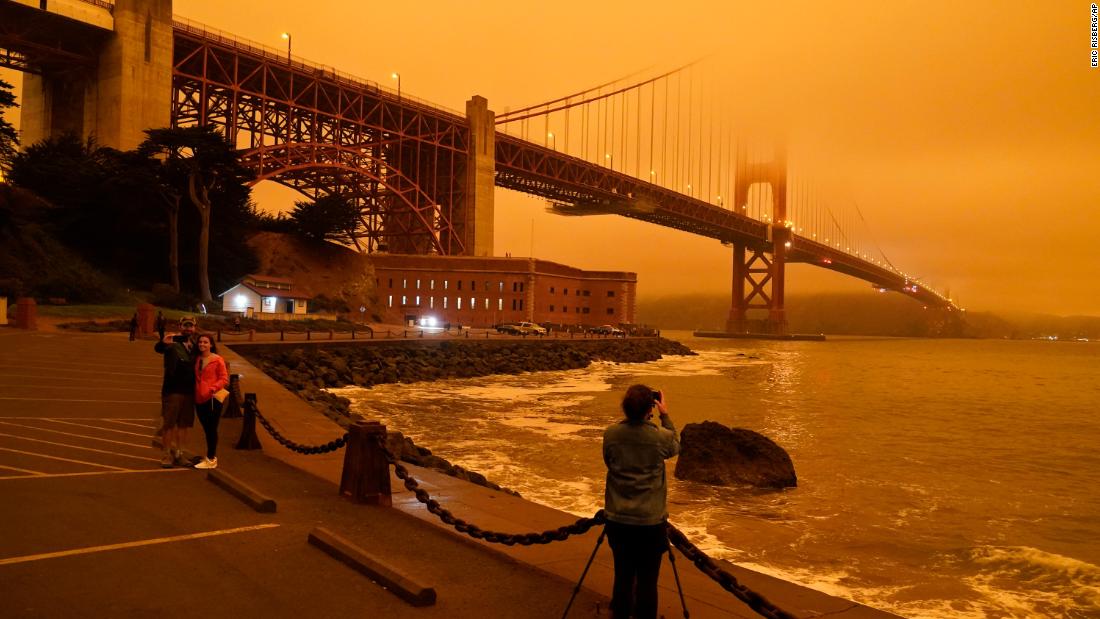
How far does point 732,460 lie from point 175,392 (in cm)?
950

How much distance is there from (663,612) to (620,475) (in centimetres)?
112

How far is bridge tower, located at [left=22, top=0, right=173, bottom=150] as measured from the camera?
4534 centimetres

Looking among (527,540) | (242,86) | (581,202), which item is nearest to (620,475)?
(527,540)

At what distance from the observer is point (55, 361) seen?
1877 centimetres

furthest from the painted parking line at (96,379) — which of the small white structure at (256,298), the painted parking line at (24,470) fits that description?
the small white structure at (256,298)

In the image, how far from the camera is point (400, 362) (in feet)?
117

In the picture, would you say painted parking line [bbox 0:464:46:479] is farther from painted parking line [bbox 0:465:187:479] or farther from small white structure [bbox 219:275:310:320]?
small white structure [bbox 219:275:310:320]

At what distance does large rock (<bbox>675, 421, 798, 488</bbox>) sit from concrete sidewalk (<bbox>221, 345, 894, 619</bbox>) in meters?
6.09

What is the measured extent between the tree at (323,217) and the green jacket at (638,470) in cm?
5970

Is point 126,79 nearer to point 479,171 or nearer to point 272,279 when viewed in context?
point 272,279

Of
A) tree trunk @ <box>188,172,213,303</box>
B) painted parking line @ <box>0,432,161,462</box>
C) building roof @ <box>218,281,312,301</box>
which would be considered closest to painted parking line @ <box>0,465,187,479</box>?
painted parking line @ <box>0,432,161,462</box>

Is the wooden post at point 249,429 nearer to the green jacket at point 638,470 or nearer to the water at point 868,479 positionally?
the water at point 868,479

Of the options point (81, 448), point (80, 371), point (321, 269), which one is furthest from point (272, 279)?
point (81, 448)

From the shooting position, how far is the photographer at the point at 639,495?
434cm
